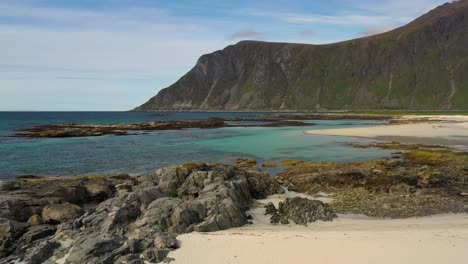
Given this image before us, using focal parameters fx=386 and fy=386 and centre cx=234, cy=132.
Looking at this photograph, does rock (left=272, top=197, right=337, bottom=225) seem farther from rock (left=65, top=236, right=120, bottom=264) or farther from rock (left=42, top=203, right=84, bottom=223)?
rock (left=42, top=203, right=84, bottom=223)

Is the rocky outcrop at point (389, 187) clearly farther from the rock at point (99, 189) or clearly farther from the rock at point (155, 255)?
the rock at point (99, 189)

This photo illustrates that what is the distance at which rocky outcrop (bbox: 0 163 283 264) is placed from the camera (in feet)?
43.6

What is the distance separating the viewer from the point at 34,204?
19859 millimetres

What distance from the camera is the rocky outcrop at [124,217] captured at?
13.3m

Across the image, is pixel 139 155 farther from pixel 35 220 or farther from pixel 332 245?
pixel 332 245

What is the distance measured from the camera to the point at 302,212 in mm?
17547

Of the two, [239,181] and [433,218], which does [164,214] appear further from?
[433,218]

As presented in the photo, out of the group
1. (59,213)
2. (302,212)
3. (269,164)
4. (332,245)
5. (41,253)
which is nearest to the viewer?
(332,245)

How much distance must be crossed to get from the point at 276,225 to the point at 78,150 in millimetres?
41742

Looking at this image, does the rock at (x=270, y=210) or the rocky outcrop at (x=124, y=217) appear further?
the rock at (x=270, y=210)

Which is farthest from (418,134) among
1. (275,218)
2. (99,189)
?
(99,189)

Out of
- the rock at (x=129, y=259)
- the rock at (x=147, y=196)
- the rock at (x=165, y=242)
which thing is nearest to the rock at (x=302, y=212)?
the rock at (x=165, y=242)

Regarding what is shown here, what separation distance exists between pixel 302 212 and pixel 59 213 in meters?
11.5

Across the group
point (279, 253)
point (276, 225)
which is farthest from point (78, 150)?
point (279, 253)
